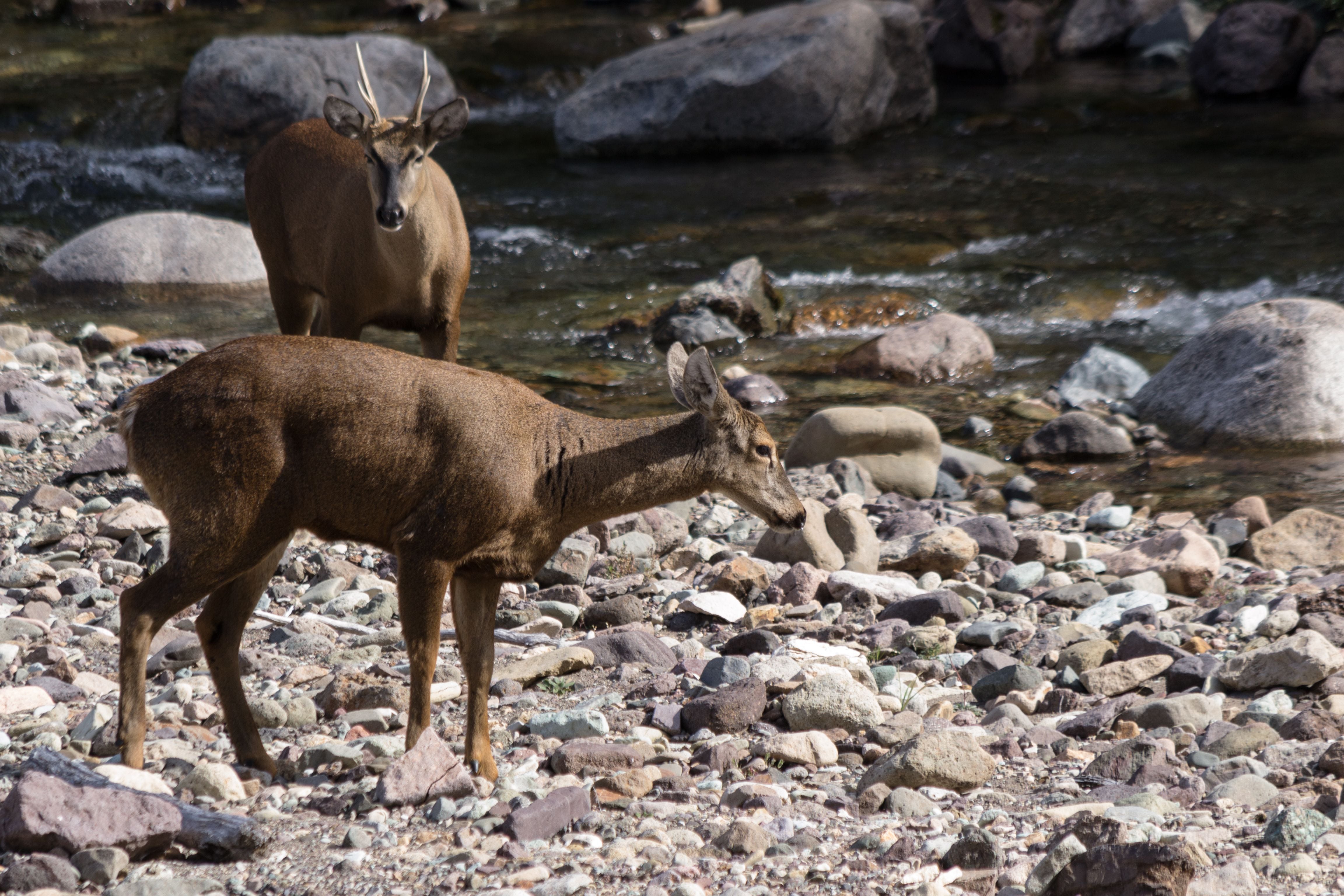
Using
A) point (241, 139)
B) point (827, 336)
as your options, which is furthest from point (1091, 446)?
point (241, 139)

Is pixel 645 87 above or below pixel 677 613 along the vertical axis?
above

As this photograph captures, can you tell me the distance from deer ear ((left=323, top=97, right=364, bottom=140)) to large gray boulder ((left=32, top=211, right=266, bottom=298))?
6204 millimetres

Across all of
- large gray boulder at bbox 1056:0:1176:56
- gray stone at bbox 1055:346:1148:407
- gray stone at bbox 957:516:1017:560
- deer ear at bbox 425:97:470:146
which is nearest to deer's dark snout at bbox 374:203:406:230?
deer ear at bbox 425:97:470:146

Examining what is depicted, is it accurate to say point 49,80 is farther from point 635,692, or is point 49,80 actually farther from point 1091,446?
point 635,692

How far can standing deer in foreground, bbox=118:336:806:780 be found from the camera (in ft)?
15.9

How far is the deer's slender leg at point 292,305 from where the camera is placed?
32.1ft

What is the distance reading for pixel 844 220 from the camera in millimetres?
17641

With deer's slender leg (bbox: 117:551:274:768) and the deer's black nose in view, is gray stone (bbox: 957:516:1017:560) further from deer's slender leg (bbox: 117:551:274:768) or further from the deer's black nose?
deer's slender leg (bbox: 117:551:274:768)

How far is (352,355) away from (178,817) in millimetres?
1738

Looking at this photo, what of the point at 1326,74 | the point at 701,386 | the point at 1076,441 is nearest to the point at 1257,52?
the point at 1326,74

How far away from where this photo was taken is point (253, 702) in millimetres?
5668

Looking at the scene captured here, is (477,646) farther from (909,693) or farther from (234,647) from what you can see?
(909,693)

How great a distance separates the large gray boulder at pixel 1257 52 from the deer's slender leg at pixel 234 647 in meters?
21.6

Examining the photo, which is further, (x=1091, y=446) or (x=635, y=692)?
(x=1091, y=446)
